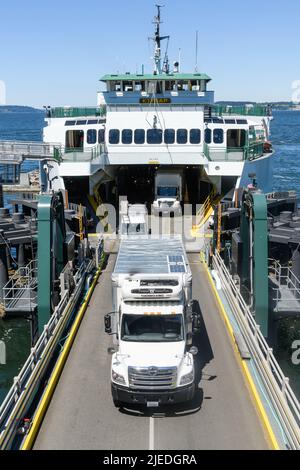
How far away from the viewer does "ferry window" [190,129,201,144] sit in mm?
34188

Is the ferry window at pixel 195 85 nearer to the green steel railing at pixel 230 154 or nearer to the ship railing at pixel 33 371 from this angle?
the green steel railing at pixel 230 154

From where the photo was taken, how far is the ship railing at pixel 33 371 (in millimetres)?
A: 11266

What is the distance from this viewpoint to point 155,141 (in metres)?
34.5

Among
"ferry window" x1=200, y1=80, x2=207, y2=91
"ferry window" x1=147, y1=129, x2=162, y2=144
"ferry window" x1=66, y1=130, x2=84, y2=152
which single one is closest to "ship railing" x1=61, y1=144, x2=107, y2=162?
"ferry window" x1=66, y1=130, x2=84, y2=152

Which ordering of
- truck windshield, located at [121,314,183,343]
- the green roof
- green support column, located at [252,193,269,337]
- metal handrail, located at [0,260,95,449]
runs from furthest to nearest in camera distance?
the green roof
green support column, located at [252,193,269,337]
truck windshield, located at [121,314,183,343]
metal handrail, located at [0,260,95,449]

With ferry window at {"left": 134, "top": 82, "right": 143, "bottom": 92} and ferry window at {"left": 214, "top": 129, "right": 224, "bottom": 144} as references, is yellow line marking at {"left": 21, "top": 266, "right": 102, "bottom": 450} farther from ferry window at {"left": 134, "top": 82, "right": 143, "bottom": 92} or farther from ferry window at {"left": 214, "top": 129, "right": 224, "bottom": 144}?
ferry window at {"left": 134, "top": 82, "right": 143, "bottom": 92}

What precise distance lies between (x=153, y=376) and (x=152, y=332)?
1.40 meters

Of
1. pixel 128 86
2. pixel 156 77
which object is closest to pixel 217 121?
pixel 156 77

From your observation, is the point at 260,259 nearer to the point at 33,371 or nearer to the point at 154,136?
the point at 33,371

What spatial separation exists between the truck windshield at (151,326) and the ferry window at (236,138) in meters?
25.0

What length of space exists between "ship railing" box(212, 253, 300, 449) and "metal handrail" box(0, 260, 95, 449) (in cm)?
593

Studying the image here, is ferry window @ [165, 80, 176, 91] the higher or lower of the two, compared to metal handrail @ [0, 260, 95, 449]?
higher
